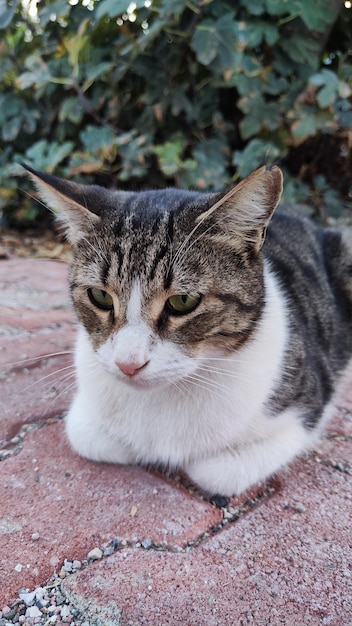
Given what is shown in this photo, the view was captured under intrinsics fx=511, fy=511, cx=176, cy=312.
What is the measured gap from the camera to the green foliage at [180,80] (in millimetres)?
3139

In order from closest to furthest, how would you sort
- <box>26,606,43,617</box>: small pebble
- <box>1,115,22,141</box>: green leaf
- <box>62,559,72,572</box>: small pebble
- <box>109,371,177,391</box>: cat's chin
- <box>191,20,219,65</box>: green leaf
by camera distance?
<box>26,606,43,617</box>: small pebble < <box>62,559,72,572</box>: small pebble < <box>109,371,177,391</box>: cat's chin < <box>191,20,219,65</box>: green leaf < <box>1,115,22,141</box>: green leaf

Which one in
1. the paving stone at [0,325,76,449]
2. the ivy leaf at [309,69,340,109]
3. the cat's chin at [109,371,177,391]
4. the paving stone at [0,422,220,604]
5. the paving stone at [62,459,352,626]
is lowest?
the paving stone at [62,459,352,626]

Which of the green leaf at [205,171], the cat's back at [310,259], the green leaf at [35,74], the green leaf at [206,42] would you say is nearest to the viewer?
the cat's back at [310,259]

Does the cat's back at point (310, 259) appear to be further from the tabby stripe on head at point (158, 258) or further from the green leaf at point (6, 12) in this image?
the green leaf at point (6, 12)

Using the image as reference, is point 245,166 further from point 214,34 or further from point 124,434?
point 124,434

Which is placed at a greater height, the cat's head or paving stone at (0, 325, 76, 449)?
the cat's head

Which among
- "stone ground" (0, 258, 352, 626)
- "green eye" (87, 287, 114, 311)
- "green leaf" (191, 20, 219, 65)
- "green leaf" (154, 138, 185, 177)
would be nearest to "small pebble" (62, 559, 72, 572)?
"stone ground" (0, 258, 352, 626)

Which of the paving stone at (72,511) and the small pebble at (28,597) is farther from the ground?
the paving stone at (72,511)

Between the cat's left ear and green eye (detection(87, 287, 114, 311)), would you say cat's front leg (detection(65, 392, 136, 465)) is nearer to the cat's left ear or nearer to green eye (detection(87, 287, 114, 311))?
green eye (detection(87, 287, 114, 311))

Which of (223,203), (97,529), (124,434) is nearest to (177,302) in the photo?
(223,203)

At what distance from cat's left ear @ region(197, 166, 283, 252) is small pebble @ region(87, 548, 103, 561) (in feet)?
2.64

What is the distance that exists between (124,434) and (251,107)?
2610 millimetres

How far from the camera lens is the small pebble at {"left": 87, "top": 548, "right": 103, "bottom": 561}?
3.63ft

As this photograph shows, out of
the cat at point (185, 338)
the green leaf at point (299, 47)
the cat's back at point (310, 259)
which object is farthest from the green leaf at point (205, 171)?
the cat at point (185, 338)
